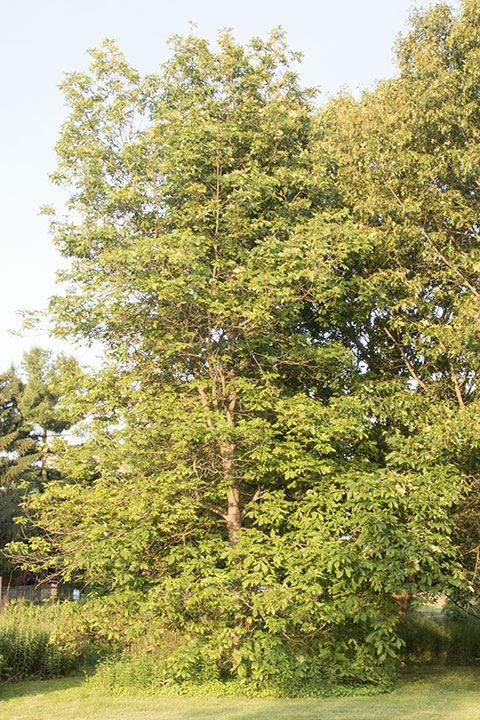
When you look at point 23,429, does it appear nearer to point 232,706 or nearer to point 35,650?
point 35,650

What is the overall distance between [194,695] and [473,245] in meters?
10.0

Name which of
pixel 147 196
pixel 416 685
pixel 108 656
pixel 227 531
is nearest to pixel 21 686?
pixel 108 656

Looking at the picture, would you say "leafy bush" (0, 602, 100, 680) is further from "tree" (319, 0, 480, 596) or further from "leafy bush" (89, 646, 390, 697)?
"tree" (319, 0, 480, 596)

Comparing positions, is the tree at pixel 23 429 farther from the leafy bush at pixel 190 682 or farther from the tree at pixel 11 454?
the leafy bush at pixel 190 682

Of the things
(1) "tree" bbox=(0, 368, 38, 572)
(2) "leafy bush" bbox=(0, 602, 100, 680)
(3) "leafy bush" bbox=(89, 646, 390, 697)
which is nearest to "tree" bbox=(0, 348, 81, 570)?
(1) "tree" bbox=(0, 368, 38, 572)

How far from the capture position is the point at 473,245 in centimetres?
1492

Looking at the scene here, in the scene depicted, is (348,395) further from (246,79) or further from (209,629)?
(246,79)

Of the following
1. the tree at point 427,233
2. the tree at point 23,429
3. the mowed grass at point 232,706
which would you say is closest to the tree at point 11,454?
the tree at point 23,429

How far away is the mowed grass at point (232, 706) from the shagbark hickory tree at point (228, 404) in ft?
2.63

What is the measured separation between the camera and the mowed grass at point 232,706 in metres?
11.0

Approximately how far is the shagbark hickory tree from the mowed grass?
31.5 inches

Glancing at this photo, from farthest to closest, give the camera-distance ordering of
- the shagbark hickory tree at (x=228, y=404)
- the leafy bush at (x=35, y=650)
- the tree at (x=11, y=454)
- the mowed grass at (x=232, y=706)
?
1. the tree at (x=11, y=454)
2. the leafy bush at (x=35, y=650)
3. the shagbark hickory tree at (x=228, y=404)
4. the mowed grass at (x=232, y=706)

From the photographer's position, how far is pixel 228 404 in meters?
15.0

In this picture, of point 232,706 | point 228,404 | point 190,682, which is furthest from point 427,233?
point 190,682
